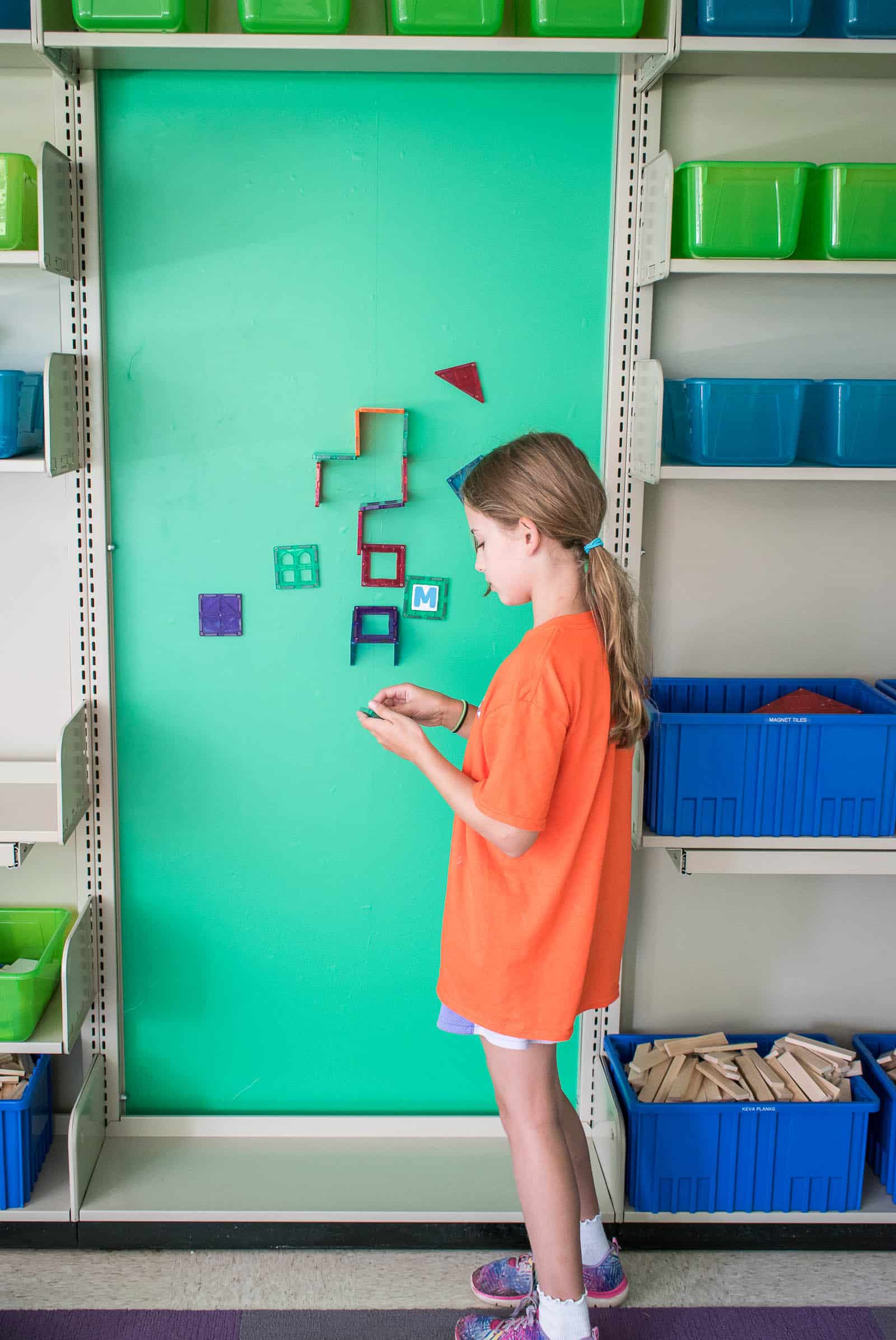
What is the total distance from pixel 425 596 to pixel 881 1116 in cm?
146

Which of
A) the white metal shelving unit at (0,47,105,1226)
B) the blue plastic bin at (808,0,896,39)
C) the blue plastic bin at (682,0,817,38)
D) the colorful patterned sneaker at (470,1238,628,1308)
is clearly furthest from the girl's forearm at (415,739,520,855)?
the blue plastic bin at (808,0,896,39)

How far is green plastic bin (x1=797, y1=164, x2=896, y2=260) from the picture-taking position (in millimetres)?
2135

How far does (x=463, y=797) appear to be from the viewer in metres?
1.95

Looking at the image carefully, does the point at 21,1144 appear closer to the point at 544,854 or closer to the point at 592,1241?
the point at 592,1241

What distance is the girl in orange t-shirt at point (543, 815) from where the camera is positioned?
1.89 m

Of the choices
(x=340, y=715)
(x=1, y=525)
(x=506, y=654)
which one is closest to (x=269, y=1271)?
(x=340, y=715)

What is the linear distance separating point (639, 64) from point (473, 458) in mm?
805

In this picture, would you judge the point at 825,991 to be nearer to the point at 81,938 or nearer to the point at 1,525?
the point at 81,938

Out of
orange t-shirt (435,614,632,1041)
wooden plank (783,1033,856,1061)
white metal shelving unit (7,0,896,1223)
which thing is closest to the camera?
orange t-shirt (435,614,632,1041)

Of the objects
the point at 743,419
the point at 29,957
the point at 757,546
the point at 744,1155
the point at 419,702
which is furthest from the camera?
the point at 29,957

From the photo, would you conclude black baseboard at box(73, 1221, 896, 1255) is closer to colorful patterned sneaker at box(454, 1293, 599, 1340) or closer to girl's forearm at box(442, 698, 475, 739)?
colorful patterned sneaker at box(454, 1293, 599, 1340)

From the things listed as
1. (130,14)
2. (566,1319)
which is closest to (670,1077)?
(566,1319)

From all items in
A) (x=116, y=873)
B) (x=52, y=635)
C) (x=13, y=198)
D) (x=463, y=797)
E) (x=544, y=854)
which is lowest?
(x=116, y=873)

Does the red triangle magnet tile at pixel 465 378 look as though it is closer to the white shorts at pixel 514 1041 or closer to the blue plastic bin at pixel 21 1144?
the white shorts at pixel 514 1041
